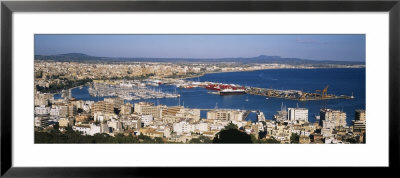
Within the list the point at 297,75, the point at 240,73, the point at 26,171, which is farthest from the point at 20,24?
the point at 297,75

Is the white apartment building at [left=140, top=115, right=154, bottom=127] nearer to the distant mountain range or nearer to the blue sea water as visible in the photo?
the blue sea water

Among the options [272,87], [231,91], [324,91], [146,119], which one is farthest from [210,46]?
[324,91]

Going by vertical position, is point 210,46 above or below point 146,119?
above

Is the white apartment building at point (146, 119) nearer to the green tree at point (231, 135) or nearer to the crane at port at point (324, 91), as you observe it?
the green tree at point (231, 135)

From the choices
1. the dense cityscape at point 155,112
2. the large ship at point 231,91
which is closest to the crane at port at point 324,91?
the dense cityscape at point 155,112

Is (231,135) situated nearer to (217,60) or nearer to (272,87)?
(272,87)

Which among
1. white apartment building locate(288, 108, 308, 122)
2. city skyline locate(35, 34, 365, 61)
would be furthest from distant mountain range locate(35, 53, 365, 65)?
white apartment building locate(288, 108, 308, 122)

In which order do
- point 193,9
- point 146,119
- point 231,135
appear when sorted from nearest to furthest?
point 193,9, point 231,135, point 146,119

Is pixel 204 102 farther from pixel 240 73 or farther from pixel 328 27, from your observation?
pixel 328 27
